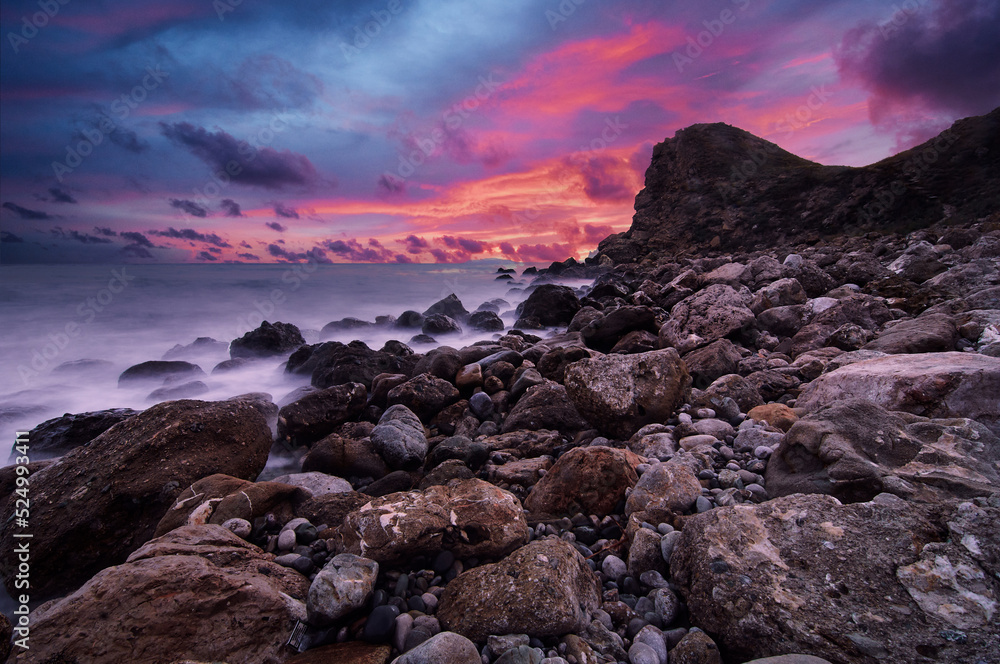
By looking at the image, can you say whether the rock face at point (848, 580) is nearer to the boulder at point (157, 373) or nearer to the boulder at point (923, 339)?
the boulder at point (923, 339)

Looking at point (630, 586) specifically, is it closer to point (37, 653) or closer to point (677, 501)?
A: point (677, 501)

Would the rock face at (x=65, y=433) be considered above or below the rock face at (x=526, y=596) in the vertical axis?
above

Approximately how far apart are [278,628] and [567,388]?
3.35m

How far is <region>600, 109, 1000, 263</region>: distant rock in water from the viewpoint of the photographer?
1136 inches

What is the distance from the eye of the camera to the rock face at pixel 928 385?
121 inches

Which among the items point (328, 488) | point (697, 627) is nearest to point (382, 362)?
point (328, 488)

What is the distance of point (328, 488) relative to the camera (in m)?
3.89

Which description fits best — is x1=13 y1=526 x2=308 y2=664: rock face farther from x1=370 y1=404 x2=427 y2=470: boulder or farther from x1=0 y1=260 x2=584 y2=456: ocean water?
x1=0 y1=260 x2=584 y2=456: ocean water

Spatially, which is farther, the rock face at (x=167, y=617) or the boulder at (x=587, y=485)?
the boulder at (x=587, y=485)

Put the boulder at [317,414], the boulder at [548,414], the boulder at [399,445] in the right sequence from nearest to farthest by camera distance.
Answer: the boulder at [399,445], the boulder at [548,414], the boulder at [317,414]

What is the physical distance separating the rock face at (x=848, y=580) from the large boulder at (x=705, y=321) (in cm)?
483

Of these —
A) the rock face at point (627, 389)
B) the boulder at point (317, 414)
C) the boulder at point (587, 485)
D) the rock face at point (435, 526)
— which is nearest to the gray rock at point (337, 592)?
the rock face at point (435, 526)

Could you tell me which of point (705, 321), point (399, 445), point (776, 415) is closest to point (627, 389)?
point (776, 415)

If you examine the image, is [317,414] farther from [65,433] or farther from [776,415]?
[776,415]
